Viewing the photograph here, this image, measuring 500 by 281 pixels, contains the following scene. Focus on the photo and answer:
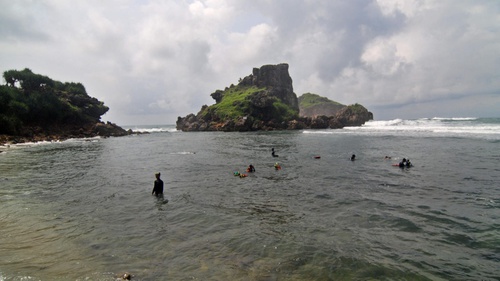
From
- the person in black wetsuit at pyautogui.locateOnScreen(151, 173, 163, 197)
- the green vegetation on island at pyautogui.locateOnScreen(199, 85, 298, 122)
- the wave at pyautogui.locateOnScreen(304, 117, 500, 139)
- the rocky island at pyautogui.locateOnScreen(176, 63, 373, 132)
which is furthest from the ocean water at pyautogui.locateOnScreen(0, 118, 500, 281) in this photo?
the green vegetation on island at pyautogui.locateOnScreen(199, 85, 298, 122)

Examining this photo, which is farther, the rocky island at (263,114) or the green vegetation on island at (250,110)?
the green vegetation on island at (250,110)

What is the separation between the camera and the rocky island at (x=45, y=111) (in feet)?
232

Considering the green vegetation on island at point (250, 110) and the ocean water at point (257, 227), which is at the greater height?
the green vegetation on island at point (250, 110)

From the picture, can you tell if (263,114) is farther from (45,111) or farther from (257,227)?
(257,227)

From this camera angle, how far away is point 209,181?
2431 centimetres

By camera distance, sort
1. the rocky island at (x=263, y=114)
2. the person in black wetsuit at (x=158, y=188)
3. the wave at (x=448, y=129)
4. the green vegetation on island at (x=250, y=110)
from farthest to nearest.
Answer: the green vegetation on island at (x=250, y=110), the rocky island at (x=263, y=114), the wave at (x=448, y=129), the person in black wetsuit at (x=158, y=188)

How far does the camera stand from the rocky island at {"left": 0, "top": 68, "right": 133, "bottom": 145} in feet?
232

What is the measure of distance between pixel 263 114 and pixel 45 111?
3482 inches

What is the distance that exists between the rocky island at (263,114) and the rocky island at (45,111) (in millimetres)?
47972

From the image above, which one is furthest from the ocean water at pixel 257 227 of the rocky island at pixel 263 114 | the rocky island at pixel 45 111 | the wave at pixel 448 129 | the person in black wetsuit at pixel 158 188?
the rocky island at pixel 263 114

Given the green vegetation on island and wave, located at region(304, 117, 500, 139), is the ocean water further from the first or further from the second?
the green vegetation on island

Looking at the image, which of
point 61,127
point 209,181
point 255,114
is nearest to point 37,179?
point 209,181

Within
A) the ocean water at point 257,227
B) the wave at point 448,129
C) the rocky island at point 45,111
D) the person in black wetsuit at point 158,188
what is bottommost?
the ocean water at point 257,227

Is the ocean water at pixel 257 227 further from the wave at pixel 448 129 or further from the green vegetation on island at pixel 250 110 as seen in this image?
the green vegetation on island at pixel 250 110
